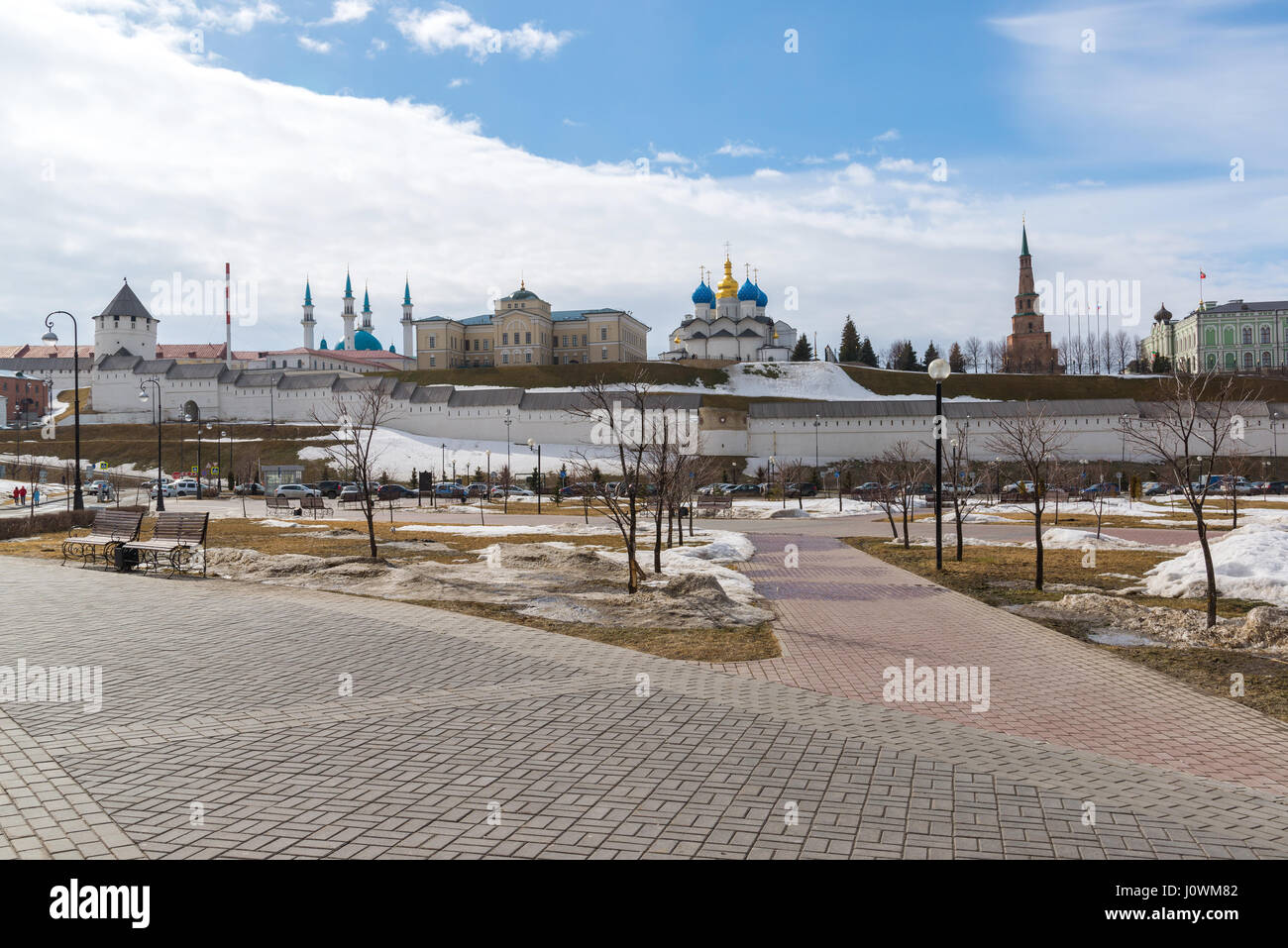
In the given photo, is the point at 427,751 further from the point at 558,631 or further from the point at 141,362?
the point at 141,362

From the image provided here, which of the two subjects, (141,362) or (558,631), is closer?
(558,631)

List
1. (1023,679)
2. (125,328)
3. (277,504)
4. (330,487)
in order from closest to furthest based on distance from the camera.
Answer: (1023,679) → (277,504) → (330,487) → (125,328)

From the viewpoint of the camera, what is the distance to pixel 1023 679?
293 inches

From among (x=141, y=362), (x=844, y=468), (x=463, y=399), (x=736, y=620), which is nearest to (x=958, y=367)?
(x=844, y=468)

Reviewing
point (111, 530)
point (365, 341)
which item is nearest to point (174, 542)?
point (111, 530)

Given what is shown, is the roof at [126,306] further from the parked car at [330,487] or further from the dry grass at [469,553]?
the dry grass at [469,553]

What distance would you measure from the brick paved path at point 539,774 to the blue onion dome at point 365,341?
12226 cm

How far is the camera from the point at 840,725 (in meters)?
5.95

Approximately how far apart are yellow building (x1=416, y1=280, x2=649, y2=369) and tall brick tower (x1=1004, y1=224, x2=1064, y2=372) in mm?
50550

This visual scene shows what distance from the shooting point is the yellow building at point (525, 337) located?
341ft

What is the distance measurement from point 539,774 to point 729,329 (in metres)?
100

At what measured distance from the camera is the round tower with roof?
316 feet

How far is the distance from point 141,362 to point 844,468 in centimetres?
7464

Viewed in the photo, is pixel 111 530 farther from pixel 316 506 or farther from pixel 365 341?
pixel 365 341
